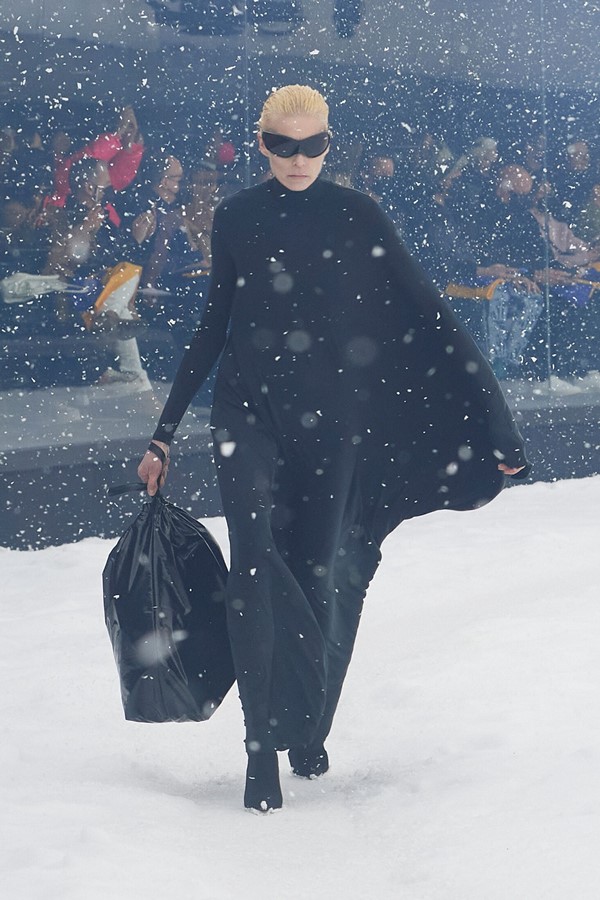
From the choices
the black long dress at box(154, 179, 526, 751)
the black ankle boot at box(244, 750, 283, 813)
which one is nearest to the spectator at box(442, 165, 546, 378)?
the black long dress at box(154, 179, 526, 751)

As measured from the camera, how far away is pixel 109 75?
7379 mm

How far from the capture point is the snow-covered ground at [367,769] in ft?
9.27

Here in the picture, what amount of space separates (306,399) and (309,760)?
95 centimetres

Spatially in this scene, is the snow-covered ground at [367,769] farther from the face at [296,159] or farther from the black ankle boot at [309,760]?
the face at [296,159]

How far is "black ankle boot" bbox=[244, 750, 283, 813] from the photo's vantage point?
3.30 metres

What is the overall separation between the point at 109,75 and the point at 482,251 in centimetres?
273

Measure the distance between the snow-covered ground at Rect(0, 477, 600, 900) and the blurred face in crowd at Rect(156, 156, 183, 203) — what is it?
7.92 feet

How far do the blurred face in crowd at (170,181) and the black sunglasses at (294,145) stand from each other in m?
4.30

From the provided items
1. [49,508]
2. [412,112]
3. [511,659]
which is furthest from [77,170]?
[511,659]

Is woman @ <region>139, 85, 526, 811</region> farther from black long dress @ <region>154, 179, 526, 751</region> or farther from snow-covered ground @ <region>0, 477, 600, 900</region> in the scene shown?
snow-covered ground @ <region>0, 477, 600, 900</region>

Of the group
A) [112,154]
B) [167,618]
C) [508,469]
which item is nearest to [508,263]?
[112,154]

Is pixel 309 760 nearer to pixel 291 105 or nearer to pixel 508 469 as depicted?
pixel 508 469

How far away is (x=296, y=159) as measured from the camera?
133 inches

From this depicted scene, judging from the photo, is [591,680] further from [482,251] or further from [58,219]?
[482,251]
